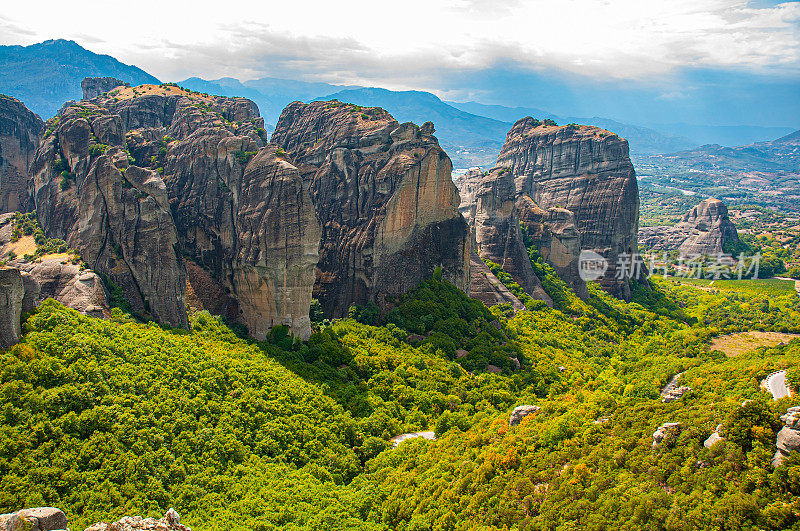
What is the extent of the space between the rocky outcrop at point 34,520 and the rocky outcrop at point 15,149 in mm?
44249

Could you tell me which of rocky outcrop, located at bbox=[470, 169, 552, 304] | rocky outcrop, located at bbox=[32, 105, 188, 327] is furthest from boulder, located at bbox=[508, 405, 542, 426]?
rocky outcrop, located at bbox=[470, 169, 552, 304]

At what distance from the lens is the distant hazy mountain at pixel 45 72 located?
13750cm

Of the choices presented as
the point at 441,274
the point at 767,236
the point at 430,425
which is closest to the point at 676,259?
the point at 767,236

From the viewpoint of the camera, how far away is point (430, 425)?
34750mm

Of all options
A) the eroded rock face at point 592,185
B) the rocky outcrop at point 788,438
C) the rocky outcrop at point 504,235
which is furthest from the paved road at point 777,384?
the eroded rock face at point 592,185

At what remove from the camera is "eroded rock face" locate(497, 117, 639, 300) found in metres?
79.9

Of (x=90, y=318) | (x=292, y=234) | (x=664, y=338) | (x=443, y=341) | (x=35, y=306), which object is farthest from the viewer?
(x=664, y=338)

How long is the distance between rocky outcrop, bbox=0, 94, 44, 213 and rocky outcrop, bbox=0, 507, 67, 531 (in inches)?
1742

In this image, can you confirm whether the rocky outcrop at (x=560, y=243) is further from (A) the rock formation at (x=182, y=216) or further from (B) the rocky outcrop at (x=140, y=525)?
(B) the rocky outcrop at (x=140, y=525)

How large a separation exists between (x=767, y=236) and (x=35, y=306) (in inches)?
6083

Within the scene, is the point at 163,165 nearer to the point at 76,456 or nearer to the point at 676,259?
the point at 76,456

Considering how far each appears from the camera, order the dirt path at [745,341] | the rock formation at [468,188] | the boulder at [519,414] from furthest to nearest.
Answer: the rock formation at [468,188] → the dirt path at [745,341] → the boulder at [519,414]

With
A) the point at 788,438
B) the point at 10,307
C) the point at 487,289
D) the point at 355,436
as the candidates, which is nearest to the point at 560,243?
the point at 487,289

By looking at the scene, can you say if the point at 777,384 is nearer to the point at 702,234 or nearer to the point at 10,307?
the point at 10,307
